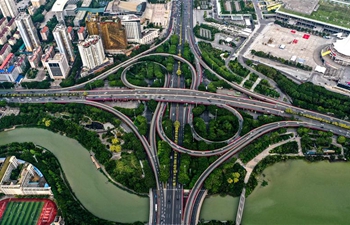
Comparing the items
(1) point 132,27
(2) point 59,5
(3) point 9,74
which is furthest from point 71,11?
(3) point 9,74

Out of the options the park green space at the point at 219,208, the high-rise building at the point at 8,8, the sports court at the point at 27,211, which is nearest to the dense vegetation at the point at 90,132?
the park green space at the point at 219,208

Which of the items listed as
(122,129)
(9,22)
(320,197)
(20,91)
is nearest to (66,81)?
(20,91)

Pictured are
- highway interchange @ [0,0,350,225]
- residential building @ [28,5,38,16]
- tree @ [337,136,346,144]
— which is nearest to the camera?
highway interchange @ [0,0,350,225]

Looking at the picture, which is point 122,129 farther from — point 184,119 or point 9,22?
point 9,22

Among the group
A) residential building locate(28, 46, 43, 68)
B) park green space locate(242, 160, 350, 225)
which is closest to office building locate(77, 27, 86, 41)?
residential building locate(28, 46, 43, 68)

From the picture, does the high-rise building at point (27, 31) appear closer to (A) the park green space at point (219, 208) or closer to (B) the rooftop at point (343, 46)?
(A) the park green space at point (219, 208)

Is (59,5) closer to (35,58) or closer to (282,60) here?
(35,58)

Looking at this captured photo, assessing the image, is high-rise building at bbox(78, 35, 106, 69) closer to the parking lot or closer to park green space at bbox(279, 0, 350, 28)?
the parking lot
